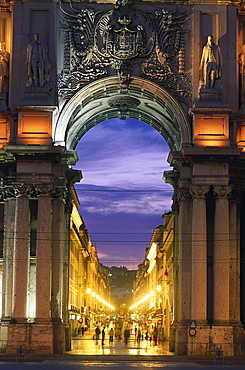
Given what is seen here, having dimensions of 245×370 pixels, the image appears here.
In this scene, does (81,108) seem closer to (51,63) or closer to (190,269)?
(51,63)

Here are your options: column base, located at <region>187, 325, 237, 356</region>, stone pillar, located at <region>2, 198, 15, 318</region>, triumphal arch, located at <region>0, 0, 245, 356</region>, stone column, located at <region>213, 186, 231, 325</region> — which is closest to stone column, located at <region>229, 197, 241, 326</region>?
triumphal arch, located at <region>0, 0, 245, 356</region>

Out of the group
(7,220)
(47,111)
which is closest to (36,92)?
(47,111)

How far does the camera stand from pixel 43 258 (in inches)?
2389

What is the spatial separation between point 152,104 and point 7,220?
1468cm

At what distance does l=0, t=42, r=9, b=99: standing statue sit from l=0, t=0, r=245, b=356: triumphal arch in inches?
3.2

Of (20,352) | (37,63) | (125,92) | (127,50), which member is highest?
(127,50)

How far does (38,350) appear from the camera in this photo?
2324 inches

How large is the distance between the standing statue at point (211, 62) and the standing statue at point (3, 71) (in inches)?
563

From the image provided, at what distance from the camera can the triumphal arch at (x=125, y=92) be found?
60312 mm

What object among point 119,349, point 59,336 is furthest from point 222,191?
point 119,349

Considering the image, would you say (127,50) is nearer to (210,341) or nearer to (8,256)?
(8,256)

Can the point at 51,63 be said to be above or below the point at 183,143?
above

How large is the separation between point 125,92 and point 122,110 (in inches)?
203

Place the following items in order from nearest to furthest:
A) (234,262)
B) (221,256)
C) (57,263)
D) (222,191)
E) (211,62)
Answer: (221,256)
(222,191)
(234,262)
(57,263)
(211,62)
